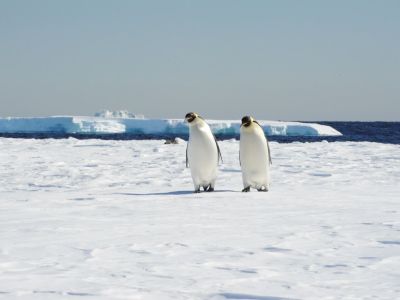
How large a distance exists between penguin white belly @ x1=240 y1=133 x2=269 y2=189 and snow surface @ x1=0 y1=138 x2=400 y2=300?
1.61ft

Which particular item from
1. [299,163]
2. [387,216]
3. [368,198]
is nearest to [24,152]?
[299,163]

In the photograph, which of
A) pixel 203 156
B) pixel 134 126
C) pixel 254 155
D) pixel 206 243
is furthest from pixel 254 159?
pixel 134 126

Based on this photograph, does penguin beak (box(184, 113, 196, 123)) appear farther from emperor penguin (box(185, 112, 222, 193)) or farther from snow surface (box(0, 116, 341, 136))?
snow surface (box(0, 116, 341, 136))

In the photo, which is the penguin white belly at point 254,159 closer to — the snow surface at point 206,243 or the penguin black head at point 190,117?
the snow surface at point 206,243

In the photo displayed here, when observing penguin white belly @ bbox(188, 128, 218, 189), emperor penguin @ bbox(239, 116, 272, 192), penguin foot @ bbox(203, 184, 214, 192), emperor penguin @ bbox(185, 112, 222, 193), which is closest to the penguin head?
emperor penguin @ bbox(185, 112, 222, 193)

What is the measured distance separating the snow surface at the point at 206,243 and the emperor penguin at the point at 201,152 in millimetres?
522

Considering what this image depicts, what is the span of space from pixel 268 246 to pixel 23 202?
3.58 m

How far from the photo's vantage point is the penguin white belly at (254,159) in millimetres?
8891

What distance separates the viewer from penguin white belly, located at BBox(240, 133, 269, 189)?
8.89 m

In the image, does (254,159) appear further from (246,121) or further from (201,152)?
(201,152)

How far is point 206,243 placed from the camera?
180 inches

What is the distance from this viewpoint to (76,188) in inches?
414

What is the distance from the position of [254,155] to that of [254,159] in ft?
0.17

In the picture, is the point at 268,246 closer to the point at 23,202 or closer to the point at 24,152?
the point at 23,202
